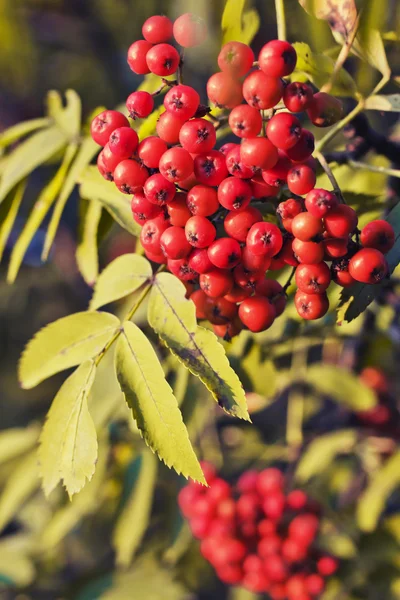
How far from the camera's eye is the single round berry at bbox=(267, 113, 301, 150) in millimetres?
1136

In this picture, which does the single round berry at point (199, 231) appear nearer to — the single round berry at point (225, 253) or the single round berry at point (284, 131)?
the single round berry at point (225, 253)

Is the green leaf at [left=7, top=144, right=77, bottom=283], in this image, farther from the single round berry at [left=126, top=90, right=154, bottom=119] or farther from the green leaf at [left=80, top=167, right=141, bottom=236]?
the single round berry at [left=126, top=90, right=154, bottom=119]

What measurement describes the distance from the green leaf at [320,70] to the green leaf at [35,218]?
2.61 feet

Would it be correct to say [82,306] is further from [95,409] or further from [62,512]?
[95,409]

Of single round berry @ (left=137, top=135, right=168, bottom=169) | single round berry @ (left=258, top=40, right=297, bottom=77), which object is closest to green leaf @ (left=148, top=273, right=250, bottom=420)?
single round berry @ (left=137, top=135, right=168, bottom=169)

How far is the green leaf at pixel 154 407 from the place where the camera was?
3.86ft

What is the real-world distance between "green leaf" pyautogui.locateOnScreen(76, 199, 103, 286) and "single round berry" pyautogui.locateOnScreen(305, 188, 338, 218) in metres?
0.74

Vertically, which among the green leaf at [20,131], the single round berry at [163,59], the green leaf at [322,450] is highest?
the single round berry at [163,59]

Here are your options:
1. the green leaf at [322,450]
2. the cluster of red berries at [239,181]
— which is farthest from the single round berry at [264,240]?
the green leaf at [322,450]

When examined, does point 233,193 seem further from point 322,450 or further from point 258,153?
point 322,450

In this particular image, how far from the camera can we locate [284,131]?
1137 millimetres

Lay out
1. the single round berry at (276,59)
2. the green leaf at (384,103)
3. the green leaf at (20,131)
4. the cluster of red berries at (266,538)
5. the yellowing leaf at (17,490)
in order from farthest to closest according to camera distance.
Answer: the yellowing leaf at (17,490)
the cluster of red berries at (266,538)
the green leaf at (20,131)
the green leaf at (384,103)
the single round berry at (276,59)

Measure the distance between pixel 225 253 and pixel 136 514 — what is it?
153cm

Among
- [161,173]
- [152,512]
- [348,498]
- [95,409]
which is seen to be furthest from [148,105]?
[348,498]
